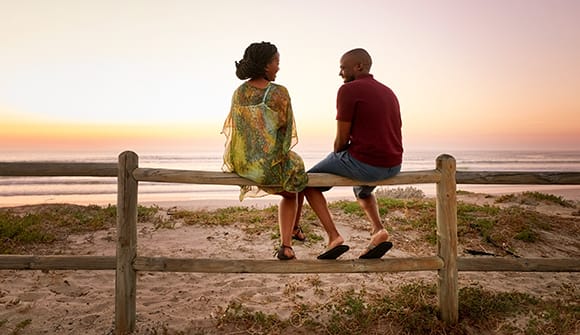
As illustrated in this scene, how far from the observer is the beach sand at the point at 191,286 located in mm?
4309

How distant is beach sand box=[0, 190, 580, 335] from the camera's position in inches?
170

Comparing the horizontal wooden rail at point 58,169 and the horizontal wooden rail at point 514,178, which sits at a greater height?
the horizontal wooden rail at point 58,169

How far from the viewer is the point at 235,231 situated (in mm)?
7605

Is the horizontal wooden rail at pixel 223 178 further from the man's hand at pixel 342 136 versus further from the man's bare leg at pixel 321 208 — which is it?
the man's hand at pixel 342 136

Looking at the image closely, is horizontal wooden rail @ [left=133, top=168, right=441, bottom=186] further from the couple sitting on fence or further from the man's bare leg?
the man's bare leg

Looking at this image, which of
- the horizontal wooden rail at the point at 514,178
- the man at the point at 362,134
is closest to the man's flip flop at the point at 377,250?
the man at the point at 362,134

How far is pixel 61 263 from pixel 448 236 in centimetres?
406

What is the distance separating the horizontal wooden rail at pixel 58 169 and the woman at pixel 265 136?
139 centimetres

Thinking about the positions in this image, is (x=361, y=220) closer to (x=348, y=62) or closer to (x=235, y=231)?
(x=235, y=231)

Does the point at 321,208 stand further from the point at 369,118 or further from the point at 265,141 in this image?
the point at 369,118

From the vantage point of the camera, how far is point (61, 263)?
3.94 m

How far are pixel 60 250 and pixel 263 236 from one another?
3.52 meters

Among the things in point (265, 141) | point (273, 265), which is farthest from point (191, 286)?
point (265, 141)

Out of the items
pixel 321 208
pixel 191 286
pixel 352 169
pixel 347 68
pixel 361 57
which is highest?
pixel 361 57
